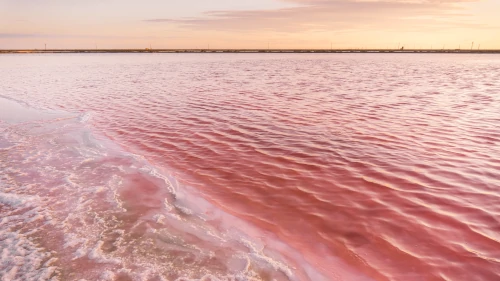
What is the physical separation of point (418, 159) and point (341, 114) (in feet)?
17.5

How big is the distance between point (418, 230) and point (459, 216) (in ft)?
2.87

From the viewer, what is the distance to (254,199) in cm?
558

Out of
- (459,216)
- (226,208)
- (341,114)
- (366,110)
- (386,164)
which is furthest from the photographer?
(366,110)

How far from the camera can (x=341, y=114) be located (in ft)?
39.9

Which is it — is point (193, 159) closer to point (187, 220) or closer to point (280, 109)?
point (187, 220)

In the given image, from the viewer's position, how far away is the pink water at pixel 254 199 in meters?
3.74

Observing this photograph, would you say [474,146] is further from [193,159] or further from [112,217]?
[112,217]

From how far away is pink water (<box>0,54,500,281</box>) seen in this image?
3744mm

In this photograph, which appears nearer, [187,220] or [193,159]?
[187,220]

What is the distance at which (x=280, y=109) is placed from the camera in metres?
13.4

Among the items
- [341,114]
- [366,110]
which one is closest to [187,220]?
[341,114]

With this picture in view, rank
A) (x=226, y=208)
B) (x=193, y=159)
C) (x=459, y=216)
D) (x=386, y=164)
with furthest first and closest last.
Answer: (x=193, y=159) → (x=386, y=164) → (x=226, y=208) → (x=459, y=216)

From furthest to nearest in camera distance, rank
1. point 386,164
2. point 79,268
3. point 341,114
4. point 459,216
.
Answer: point 341,114
point 386,164
point 459,216
point 79,268

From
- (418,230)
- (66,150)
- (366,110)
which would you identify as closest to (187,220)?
(418,230)
